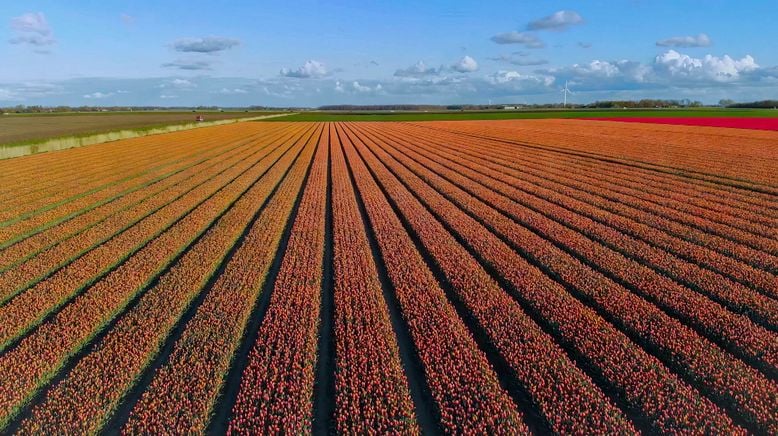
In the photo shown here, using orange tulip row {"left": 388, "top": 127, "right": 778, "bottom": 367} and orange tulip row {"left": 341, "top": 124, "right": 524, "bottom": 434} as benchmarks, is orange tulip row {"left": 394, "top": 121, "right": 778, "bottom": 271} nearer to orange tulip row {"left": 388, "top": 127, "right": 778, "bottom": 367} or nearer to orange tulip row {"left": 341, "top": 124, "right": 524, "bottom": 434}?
orange tulip row {"left": 388, "top": 127, "right": 778, "bottom": 367}

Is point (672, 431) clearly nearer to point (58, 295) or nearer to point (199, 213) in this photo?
point (58, 295)

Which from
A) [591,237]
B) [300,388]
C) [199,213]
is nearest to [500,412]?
[300,388]

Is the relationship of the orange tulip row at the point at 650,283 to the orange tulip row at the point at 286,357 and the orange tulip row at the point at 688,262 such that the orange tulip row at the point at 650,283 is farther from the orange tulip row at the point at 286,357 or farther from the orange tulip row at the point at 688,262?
the orange tulip row at the point at 286,357

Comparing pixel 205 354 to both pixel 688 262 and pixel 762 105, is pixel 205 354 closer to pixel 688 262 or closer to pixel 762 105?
pixel 688 262

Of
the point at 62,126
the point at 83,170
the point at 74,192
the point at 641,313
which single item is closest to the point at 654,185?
the point at 641,313

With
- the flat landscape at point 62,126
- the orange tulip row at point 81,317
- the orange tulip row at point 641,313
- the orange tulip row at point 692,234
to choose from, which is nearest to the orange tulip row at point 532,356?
the orange tulip row at point 641,313

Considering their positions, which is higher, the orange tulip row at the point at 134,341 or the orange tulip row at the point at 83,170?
the orange tulip row at the point at 83,170

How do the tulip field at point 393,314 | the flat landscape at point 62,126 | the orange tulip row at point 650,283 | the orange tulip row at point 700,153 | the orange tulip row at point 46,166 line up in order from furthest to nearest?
the flat landscape at point 62,126, the orange tulip row at point 46,166, the orange tulip row at point 700,153, the orange tulip row at point 650,283, the tulip field at point 393,314
